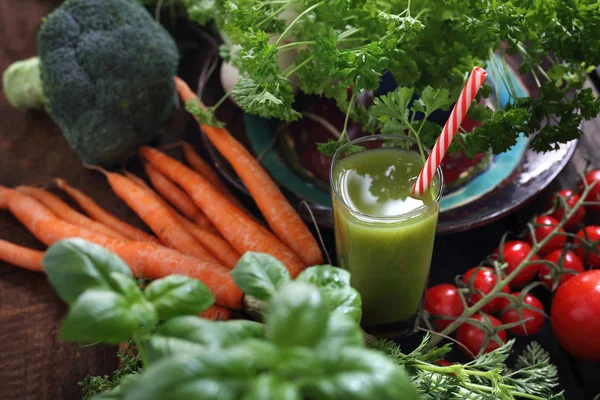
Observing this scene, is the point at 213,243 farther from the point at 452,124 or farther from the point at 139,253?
the point at 452,124

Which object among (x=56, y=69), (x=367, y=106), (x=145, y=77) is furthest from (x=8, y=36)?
(x=367, y=106)

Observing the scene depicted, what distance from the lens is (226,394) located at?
0.46m

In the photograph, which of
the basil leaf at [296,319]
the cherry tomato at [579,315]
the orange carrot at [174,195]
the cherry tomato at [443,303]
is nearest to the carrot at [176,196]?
the orange carrot at [174,195]

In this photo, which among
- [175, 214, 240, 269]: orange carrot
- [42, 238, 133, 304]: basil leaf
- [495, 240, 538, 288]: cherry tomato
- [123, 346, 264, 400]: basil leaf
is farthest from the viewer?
[175, 214, 240, 269]: orange carrot

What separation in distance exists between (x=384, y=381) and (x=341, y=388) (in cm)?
4

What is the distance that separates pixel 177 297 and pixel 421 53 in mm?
704

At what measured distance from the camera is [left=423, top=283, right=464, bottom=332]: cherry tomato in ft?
3.58

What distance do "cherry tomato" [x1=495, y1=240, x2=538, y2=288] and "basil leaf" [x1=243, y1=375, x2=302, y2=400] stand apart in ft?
2.49

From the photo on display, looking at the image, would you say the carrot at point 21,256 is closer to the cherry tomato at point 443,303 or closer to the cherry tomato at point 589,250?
the cherry tomato at point 443,303

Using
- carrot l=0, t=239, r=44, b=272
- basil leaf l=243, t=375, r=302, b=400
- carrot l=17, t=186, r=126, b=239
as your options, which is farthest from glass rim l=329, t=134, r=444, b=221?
carrot l=0, t=239, r=44, b=272

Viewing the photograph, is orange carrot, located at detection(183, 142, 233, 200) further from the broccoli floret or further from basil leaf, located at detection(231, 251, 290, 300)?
basil leaf, located at detection(231, 251, 290, 300)

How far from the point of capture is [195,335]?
0.54 m

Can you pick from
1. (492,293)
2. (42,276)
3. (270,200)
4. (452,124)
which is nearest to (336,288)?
(452,124)

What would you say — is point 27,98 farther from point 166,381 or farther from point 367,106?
point 166,381
